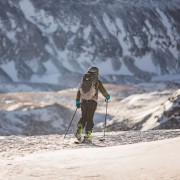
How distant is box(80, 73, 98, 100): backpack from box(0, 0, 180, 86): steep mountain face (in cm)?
7968

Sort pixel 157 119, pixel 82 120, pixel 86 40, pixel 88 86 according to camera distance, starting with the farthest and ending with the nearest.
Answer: pixel 86 40, pixel 157 119, pixel 82 120, pixel 88 86

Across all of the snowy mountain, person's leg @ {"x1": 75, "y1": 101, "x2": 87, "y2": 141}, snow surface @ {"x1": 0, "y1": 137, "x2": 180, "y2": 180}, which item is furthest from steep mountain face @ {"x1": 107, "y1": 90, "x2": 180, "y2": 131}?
snow surface @ {"x1": 0, "y1": 137, "x2": 180, "y2": 180}

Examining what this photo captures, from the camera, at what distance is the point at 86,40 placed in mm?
107250

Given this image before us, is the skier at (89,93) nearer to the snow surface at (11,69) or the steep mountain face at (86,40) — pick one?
the steep mountain face at (86,40)

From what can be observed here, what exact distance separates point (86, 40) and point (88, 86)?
318 feet

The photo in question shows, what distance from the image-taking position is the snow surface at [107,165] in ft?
19.4

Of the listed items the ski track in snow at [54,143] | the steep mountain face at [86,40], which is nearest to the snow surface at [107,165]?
the ski track in snow at [54,143]

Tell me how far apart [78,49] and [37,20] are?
449 inches

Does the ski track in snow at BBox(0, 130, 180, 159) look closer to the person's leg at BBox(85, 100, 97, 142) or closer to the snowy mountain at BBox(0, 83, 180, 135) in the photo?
the person's leg at BBox(85, 100, 97, 142)

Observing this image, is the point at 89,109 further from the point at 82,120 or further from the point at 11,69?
the point at 11,69

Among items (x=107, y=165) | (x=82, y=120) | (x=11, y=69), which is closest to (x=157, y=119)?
(x=82, y=120)

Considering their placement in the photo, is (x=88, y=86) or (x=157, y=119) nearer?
(x=88, y=86)

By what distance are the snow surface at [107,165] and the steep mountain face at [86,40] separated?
83120 mm

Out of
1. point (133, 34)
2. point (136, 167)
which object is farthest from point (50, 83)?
point (136, 167)
